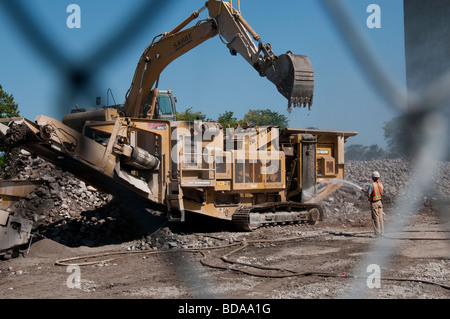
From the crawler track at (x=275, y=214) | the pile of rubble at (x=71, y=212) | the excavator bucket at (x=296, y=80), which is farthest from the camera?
the pile of rubble at (x=71, y=212)

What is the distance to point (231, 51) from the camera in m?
11.3

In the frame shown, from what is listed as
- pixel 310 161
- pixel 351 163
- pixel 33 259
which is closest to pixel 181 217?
pixel 33 259

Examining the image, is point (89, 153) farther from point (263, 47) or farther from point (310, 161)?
point (310, 161)

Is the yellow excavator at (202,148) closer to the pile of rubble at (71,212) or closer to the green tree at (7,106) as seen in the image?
the pile of rubble at (71,212)

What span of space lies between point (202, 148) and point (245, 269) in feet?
13.7

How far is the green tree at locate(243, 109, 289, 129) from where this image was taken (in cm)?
3616

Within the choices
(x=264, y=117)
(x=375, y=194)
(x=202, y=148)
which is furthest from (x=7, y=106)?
(x=264, y=117)

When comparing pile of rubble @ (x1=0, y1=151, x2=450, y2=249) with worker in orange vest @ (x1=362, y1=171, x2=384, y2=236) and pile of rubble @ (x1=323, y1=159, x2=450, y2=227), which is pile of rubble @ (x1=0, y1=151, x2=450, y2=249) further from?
worker in orange vest @ (x1=362, y1=171, x2=384, y2=236)

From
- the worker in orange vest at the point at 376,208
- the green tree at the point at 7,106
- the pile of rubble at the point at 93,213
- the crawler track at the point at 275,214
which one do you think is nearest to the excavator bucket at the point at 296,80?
the worker in orange vest at the point at 376,208

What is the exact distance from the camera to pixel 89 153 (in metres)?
9.28

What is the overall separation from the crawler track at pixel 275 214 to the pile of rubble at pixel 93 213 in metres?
0.52

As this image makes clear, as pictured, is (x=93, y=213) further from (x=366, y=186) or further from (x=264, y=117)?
(x=264, y=117)

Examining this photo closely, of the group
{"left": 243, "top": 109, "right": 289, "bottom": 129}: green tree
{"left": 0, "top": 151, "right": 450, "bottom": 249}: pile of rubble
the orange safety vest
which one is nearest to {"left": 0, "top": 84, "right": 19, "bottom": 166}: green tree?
{"left": 0, "top": 151, "right": 450, "bottom": 249}: pile of rubble

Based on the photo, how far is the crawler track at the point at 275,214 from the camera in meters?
11.0
